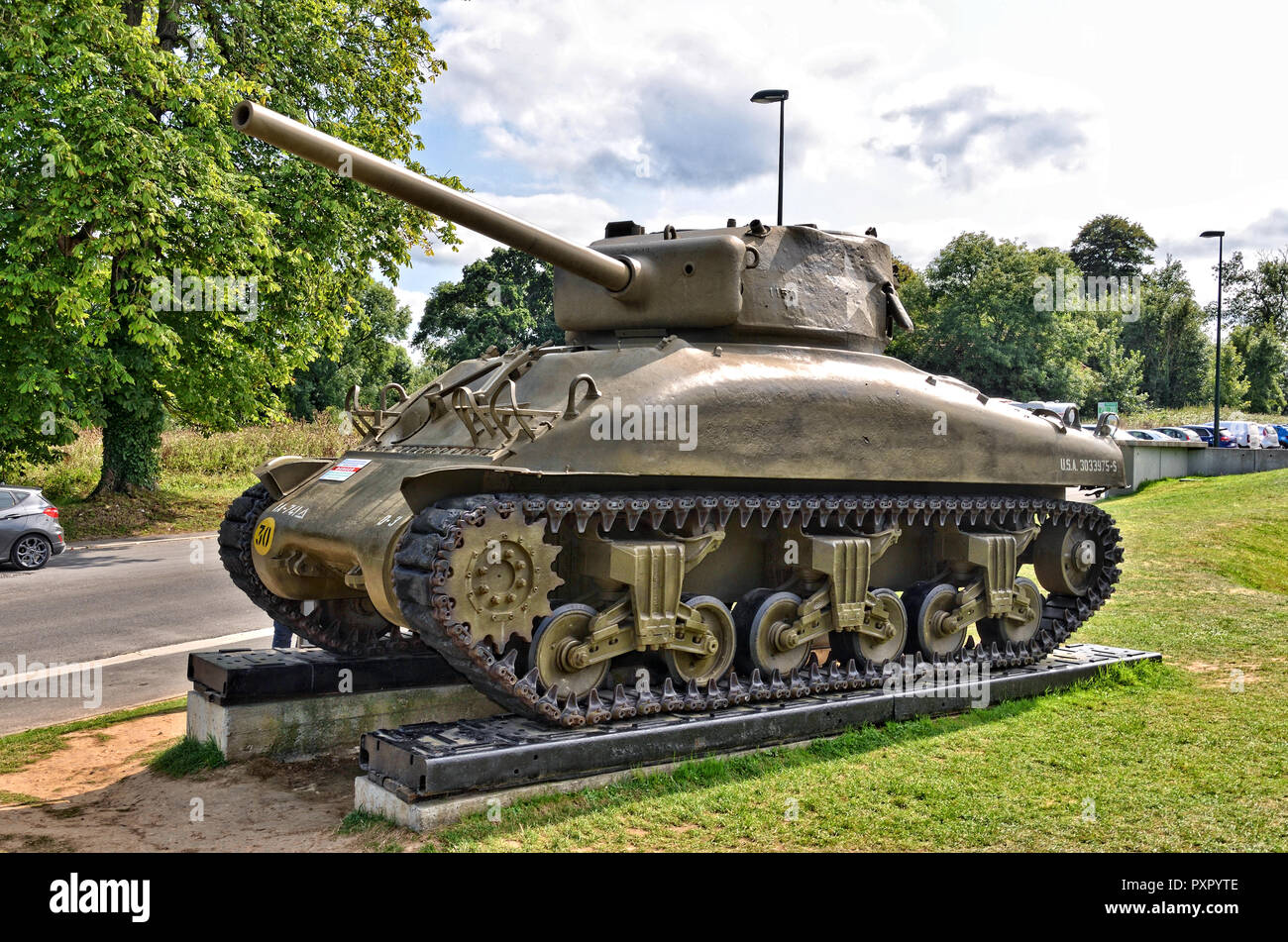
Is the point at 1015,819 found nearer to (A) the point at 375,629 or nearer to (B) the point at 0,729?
(A) the point at 375,629

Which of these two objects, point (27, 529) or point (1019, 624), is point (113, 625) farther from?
point (1019, 624)

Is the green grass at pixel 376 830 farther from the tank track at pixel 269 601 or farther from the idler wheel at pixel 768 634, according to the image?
the idler wheel at pixel 768 634

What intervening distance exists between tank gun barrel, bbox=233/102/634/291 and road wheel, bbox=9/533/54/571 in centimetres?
1398

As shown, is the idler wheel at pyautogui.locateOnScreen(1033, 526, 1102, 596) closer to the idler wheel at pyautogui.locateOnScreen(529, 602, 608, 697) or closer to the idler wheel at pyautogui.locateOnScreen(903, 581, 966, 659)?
the idler wheel at pyautogui.locateOnScreen(903, 581, 966, 659)

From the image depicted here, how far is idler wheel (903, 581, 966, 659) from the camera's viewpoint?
10.1 m

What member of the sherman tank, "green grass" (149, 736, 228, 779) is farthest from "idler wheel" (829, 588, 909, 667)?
"green grass" (149, 736, 228, 779)

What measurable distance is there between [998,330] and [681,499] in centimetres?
5029

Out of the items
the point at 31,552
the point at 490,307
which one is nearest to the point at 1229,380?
the point at 490,307

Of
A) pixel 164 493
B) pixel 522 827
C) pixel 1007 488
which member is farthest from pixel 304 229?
pixel 522 827

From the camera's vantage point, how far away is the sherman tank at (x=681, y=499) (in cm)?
764

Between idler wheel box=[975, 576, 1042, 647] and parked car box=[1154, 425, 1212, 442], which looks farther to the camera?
parked car box=[1154, 425, 1212, 442]

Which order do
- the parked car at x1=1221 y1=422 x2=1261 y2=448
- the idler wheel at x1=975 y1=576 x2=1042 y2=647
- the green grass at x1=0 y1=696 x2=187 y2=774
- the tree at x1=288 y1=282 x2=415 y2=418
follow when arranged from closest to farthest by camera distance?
the green grass at x1=0 y1=696 x2=187 y2=774 < the idler wheel at x1=975 y1=576 x2=1042 y2=647 < the parked car at x1=1221 y1=422 x2=1261 y2=448 < the tree at x1=288 y1=282 x2=415 y2=418

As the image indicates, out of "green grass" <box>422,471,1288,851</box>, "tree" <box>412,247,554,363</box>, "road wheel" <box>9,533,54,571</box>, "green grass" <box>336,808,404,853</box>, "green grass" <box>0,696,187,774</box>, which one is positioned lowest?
"green grass" <box>0,696,187,774</box>

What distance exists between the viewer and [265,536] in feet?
29.8
